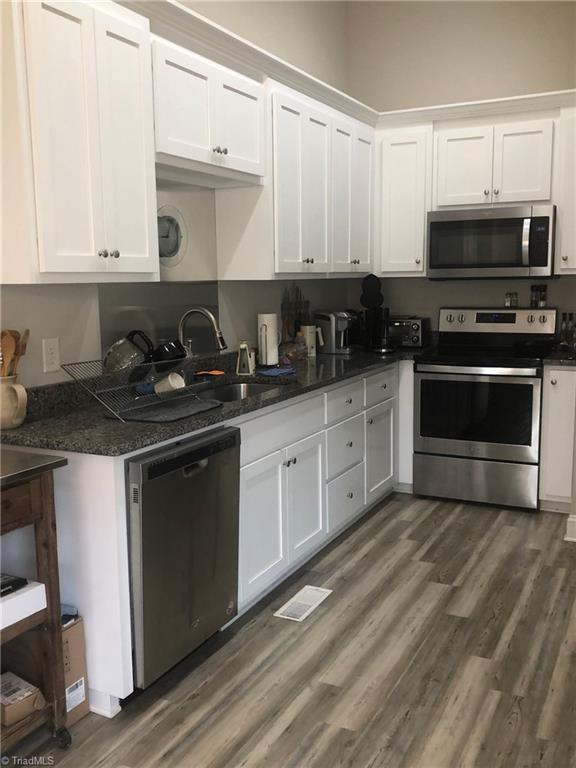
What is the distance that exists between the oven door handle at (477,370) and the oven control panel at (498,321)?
1.84 feet

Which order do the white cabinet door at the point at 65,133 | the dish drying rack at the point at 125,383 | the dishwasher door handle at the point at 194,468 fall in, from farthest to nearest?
1. the dish drying rack at the point at 125,383
2. the dishwasher door handle at the point at 194,468
3. the white cabinet door at the point at 65,133

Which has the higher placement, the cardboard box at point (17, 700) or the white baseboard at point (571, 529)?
the cardboard box at point (17, 700)

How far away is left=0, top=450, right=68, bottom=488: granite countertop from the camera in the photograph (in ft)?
6.07

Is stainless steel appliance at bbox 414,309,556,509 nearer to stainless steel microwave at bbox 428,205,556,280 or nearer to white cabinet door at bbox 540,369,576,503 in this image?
white cabinet door at bbox 540,369,576,503

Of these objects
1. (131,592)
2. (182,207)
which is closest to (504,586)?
(131,592)

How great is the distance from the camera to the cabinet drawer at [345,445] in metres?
3.45

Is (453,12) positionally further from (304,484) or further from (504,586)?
(504,586)

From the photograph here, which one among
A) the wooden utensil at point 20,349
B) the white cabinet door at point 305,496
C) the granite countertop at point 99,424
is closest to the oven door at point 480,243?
the granite countertop at point 99,424

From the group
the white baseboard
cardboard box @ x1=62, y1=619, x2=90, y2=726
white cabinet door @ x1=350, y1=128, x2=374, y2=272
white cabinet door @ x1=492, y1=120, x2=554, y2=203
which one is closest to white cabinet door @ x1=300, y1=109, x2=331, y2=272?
white cabinet door @ x1=350, y1=128, x2=374, y2=272

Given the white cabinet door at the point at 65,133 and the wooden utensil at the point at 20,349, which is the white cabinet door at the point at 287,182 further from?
the wooden utensil at the point at 20,349

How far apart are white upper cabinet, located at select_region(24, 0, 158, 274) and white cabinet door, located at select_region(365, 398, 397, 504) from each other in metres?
1.84

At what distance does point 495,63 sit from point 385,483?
2.79 metres

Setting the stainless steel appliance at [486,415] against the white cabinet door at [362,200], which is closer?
the stainless steel appliance at [486,415]

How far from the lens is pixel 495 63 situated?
4.48 m
